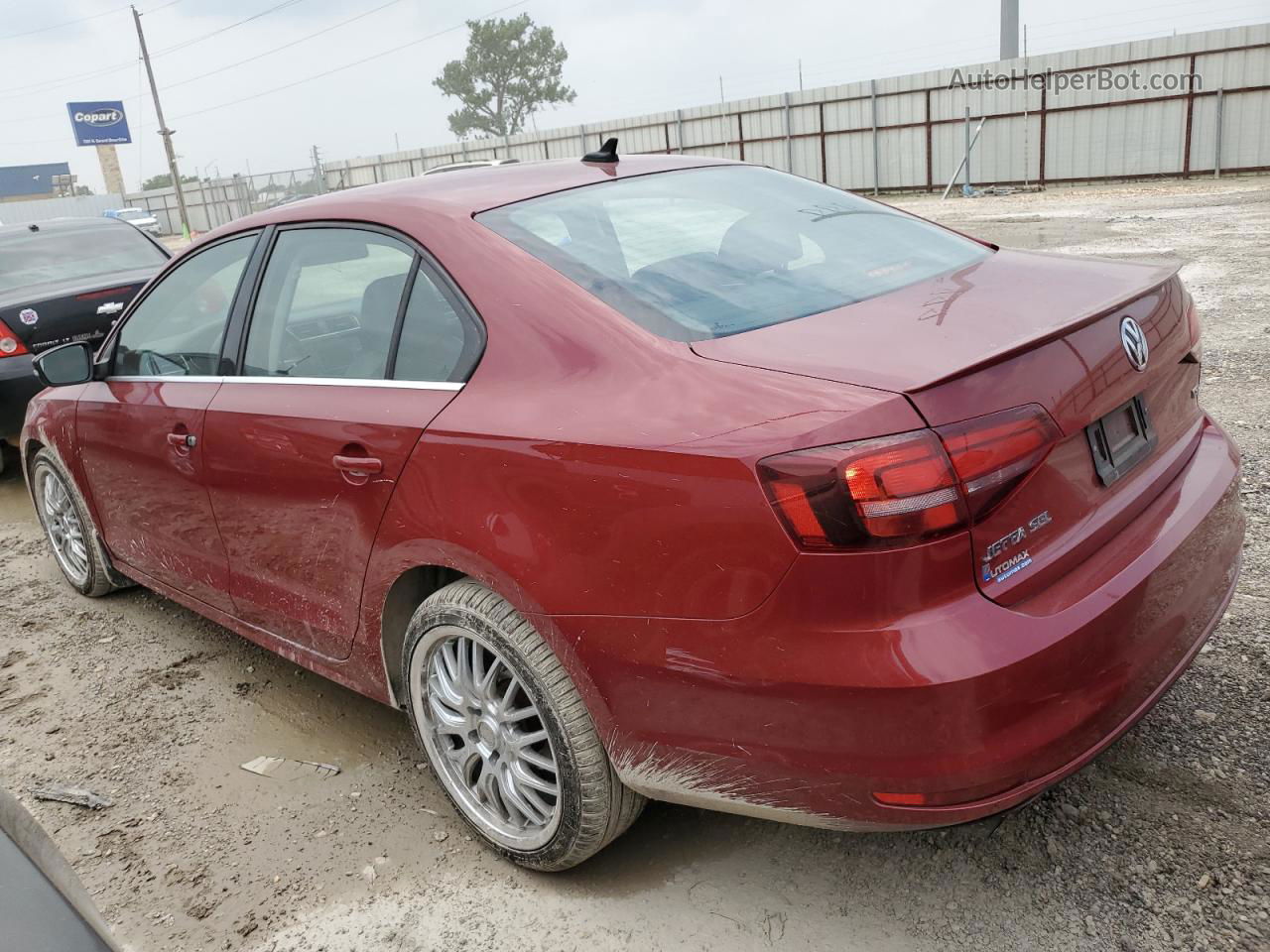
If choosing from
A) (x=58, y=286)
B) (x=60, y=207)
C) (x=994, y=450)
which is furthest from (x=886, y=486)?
(x=60, y=207)

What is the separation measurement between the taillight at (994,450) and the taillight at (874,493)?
0.03m

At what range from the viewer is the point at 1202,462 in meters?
2.47

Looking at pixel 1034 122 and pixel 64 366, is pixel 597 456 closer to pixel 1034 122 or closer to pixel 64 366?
pixel 64 366

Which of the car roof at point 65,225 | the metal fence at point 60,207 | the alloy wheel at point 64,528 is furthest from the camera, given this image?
the metal fence at point 60,207

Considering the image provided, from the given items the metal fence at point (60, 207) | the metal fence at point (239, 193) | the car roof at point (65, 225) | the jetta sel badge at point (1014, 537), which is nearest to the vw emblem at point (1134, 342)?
the jetta sel badge at point (1014, 537)

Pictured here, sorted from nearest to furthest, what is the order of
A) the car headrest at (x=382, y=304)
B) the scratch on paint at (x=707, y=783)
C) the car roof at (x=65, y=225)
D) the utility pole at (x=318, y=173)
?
1. the scratch on paint at (x=707, y=783)
2. the car headrest at (x=382, y=304)
3. the car roof at (x=65, y=225)
4. the utility pole at (x=318, y=173)

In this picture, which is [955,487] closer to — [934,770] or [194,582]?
[934,770]

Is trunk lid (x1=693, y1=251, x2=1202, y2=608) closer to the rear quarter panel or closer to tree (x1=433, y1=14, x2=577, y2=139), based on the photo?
the rear quarter panel

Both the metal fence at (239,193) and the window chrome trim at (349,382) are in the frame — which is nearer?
the window chrome trim at (349,382)

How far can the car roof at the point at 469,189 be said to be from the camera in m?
2.69

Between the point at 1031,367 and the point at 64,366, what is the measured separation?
3390 millimetres

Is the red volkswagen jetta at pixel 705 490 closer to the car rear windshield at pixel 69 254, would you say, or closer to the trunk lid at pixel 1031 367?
the trunk lid at pixel 1031 367

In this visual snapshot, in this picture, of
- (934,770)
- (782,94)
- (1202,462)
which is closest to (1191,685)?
(1202,462)

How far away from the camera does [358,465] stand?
2.56m
